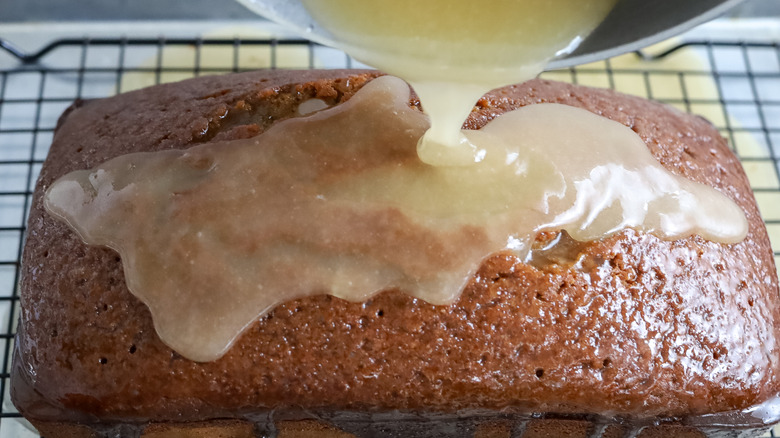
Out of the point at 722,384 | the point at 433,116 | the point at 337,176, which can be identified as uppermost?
the point at 433,116

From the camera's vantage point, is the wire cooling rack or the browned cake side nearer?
the browned cake side

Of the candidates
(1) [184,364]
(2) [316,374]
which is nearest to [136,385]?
(1) [184,364]

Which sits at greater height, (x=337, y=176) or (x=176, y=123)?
(x=176, y=123)

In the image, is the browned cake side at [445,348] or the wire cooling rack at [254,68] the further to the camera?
the wire cooling rack at [254,68]

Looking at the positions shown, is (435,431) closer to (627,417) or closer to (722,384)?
(627,417)

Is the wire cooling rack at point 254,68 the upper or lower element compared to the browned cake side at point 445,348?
upper

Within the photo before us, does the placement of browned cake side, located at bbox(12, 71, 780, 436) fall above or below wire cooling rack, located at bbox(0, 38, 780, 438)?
below
